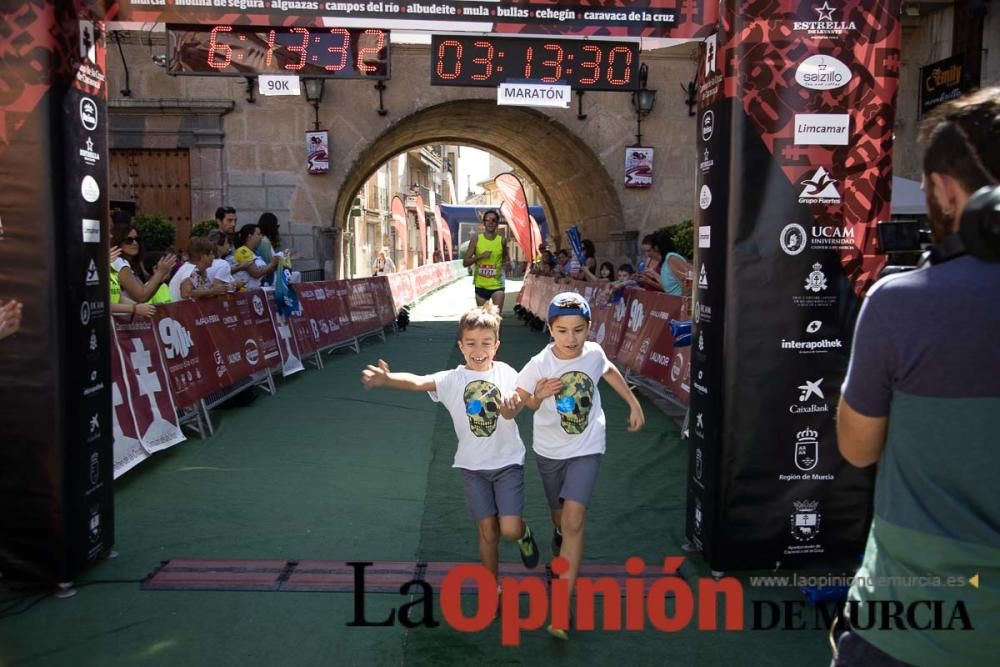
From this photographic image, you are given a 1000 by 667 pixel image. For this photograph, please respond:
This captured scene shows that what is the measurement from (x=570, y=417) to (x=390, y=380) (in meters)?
0.84

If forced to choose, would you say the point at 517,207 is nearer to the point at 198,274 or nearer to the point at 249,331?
the point at 249,331

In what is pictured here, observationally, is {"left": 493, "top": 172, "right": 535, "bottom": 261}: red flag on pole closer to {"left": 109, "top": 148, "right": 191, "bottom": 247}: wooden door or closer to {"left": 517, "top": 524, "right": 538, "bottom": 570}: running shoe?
{"left": 109, "top": 148, "right": 191, "bottom": 247}: wooden door

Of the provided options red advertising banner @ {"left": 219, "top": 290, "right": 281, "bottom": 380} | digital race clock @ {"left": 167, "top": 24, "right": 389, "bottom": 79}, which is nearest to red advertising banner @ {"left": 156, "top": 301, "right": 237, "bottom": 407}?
red advertising banner @ {"left": 219, "top": 290, "right": 281, "bottom": 380}

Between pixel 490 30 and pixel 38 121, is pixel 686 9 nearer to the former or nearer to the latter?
pixel 490 30

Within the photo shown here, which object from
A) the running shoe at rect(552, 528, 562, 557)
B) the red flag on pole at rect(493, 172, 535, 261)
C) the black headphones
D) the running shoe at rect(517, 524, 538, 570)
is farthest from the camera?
the red flag on pole at rect(493, 172, 535, 261)

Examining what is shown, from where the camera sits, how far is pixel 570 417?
3.79 m

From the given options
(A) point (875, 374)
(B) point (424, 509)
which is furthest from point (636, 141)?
(A) point (875, 374)

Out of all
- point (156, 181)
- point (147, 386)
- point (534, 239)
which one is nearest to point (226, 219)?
point (147, 386)

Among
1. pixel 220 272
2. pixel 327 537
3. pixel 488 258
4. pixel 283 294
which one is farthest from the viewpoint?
pixel 488 258

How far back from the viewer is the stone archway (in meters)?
18.3

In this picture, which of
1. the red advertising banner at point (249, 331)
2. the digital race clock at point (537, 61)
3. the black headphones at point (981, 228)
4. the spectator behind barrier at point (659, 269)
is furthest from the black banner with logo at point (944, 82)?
the black headphones at point (981, 228)

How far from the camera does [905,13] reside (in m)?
15.9

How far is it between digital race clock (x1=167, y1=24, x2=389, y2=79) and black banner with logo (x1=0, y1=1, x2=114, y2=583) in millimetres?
928

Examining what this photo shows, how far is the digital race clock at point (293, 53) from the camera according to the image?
16.6 ft
